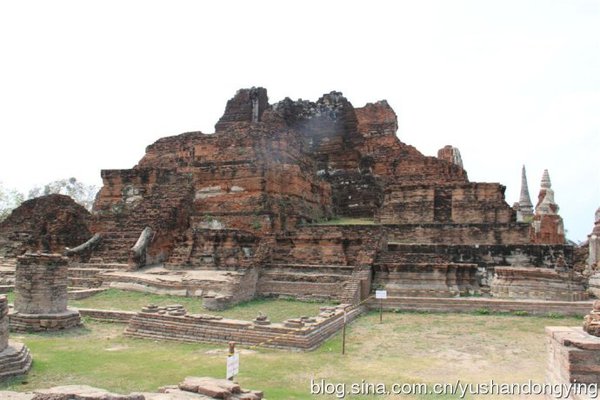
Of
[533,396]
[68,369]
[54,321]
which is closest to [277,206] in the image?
[54,321]

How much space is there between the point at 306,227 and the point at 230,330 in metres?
9.05

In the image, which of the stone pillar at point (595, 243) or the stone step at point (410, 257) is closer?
the stone step at point (410, 257)

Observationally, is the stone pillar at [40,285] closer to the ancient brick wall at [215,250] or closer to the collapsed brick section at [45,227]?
the ancient brick wall at [215,250]

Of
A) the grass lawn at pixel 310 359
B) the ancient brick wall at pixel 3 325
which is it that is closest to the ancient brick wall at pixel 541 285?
the grass lawn at pixel 310 359

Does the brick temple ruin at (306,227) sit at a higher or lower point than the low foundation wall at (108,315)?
higher

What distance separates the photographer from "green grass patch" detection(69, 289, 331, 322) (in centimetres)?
1233

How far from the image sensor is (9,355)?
740 centimetres

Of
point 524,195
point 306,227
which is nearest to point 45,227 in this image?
point 306,227

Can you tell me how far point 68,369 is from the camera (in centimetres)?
762

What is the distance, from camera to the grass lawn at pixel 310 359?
716 cm

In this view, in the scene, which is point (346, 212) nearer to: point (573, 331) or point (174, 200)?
point (174, 200)

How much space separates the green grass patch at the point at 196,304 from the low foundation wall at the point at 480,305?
206cm

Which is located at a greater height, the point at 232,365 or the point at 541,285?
the point at 541,285

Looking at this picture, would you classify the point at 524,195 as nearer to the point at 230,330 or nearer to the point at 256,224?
the point at 256,224
